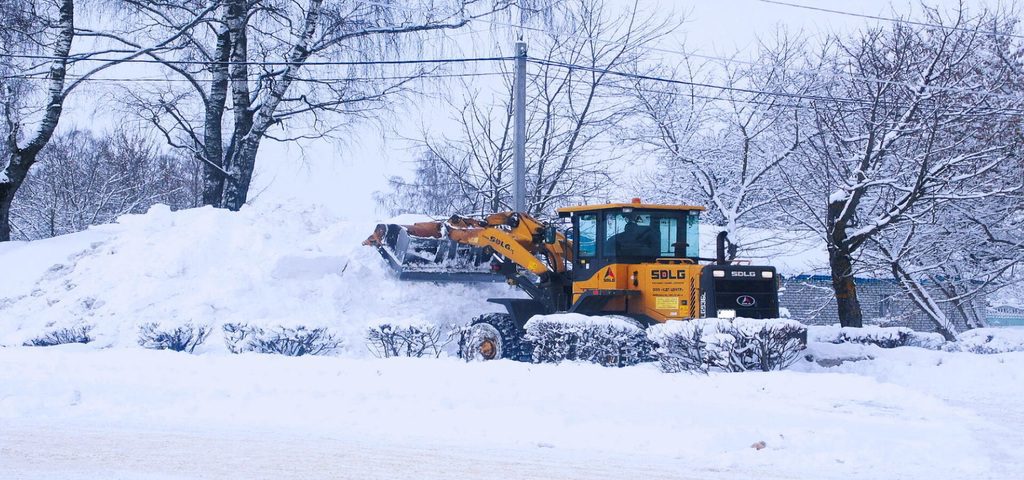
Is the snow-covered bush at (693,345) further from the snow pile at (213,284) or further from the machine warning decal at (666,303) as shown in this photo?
the snow pile at (213,284)

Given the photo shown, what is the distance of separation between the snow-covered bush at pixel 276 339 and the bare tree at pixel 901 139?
10698mm

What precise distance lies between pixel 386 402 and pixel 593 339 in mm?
4104

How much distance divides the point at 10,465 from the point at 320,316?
383 inches

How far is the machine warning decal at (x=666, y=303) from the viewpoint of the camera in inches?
575

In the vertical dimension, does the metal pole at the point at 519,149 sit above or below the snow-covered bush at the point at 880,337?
above

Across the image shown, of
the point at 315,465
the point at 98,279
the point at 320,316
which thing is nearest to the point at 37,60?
the point at 98,279

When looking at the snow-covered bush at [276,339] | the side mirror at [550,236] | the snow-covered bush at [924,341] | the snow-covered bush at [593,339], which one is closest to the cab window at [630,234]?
the side mirror at [550,236]

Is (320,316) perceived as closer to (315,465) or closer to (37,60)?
(315,465)

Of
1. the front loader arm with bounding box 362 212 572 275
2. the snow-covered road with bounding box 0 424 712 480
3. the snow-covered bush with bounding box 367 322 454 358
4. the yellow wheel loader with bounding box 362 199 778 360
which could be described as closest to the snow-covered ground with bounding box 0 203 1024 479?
the snow-covered road with bounding box 0 424 712 480

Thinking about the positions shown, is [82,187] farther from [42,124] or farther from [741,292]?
[741,292]

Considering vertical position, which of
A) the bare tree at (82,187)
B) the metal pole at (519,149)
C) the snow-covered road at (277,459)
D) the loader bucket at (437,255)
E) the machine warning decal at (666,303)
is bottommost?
the snow-covered road at (277,459)

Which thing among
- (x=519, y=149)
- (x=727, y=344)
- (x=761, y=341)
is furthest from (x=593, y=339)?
(x=519, y=149)

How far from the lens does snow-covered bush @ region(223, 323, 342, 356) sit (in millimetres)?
15180

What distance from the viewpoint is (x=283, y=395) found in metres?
11.1
